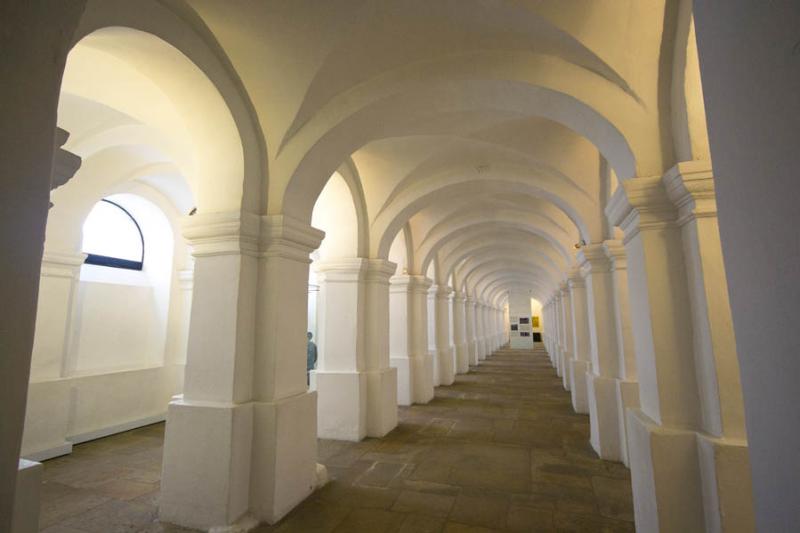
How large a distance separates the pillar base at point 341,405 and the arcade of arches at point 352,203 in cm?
4

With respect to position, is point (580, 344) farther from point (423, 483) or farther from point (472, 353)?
point (472, 353)

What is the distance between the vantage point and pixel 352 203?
636 centimetres

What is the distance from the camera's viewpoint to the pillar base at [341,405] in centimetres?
604

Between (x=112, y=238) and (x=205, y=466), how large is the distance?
21.1 ft

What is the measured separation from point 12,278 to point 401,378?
7.91 metres

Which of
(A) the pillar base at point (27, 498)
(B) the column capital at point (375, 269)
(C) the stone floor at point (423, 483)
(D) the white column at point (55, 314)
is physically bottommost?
(C) the stone floor at point (423, 483)

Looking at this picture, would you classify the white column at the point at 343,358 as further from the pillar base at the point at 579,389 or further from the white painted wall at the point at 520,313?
the white painted wall at the point at 520,313

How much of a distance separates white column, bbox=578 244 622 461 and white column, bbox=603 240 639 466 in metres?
0.11

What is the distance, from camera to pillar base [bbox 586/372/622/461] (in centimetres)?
534

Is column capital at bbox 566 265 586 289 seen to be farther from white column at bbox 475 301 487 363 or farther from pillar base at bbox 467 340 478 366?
white column at bbox 475 301 487 363

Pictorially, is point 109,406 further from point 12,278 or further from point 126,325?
point 12,278

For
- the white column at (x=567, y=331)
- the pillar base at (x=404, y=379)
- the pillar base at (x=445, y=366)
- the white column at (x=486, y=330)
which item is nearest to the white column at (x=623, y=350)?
the pillar base at (x=404, y=379)

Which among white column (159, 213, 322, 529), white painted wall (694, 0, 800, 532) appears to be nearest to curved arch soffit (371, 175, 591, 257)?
white column (159, 213, 322, 529)

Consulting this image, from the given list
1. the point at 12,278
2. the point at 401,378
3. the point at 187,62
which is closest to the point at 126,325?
the point at 401,378
